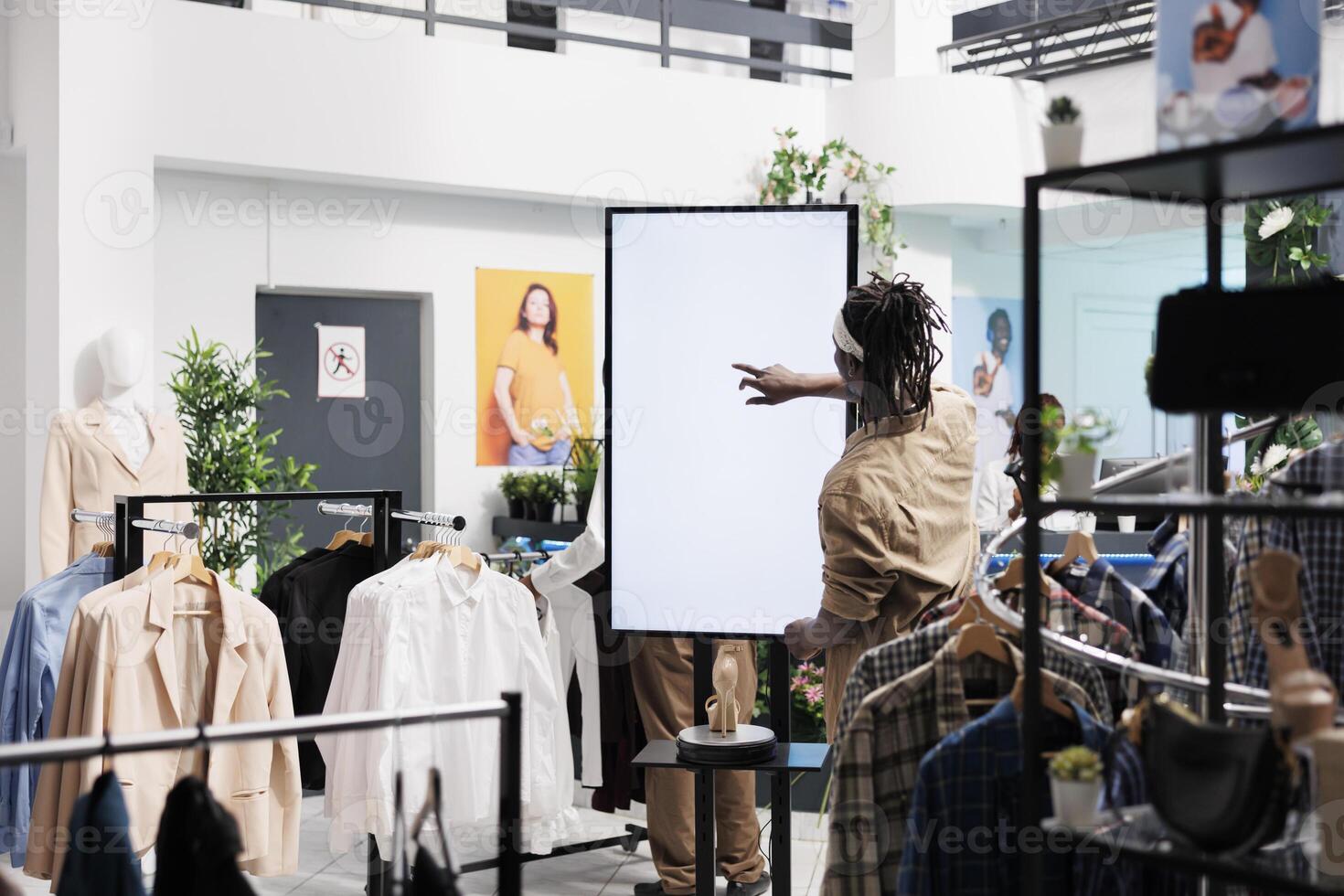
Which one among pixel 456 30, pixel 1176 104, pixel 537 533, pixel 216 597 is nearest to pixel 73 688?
pixel 216 597

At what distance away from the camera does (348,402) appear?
692 cm

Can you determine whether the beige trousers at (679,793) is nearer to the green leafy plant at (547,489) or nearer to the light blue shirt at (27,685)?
the light blue shirt at (27,685)

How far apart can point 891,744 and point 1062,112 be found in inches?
37.1

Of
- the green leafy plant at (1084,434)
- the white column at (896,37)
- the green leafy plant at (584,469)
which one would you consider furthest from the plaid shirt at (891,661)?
the white column at (896,37)

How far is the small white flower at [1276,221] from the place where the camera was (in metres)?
4.41

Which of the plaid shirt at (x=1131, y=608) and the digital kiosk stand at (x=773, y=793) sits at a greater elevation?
the plaid shirt at (x=1131, y=608)

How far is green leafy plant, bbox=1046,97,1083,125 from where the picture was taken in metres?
1.43

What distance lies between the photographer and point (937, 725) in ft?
5.91

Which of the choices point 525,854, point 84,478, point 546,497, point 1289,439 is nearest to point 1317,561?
point 1289,439

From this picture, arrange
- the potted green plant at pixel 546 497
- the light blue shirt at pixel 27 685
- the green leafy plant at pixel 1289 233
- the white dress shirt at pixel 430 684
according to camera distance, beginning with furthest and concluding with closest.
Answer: the potted green plant at pixel 546 497
the green leafy plant at pixel 1289 233
the light blue shirt at pixel 27 685
the white dress shirt at pixel 430 684

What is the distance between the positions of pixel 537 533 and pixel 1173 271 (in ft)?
26.4

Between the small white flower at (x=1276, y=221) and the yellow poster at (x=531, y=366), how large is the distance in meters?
3.90

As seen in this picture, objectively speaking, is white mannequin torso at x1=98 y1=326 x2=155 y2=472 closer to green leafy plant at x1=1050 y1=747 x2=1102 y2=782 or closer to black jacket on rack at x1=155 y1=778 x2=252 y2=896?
black jacket on rack at x1=155 y1=778 x2=252 y2=896

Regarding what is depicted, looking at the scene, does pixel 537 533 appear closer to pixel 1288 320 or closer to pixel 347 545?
pixel 347 545
